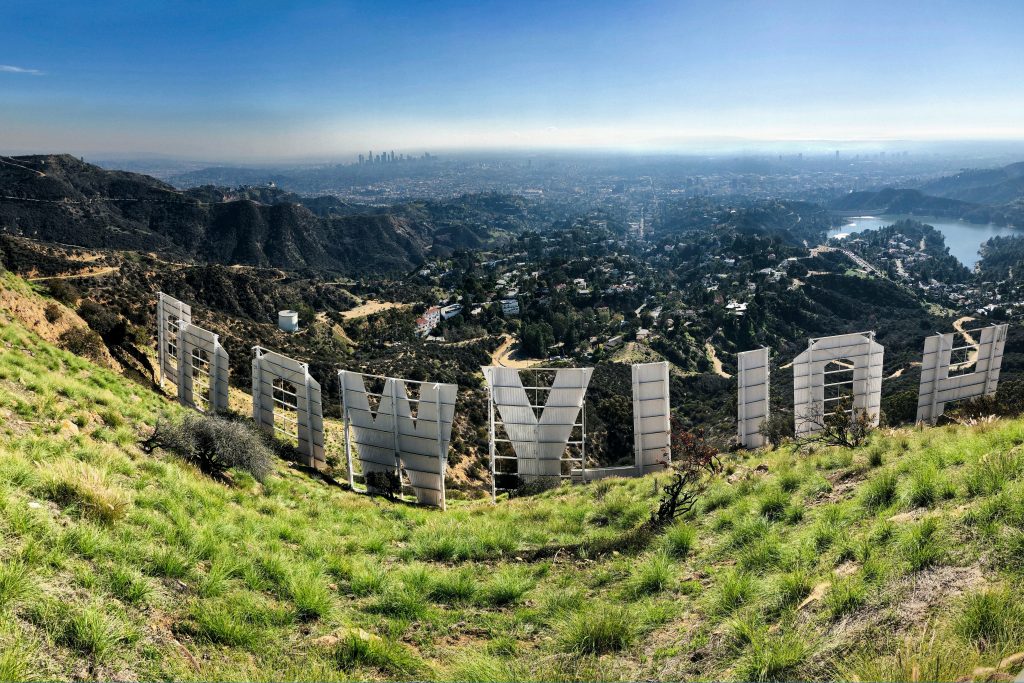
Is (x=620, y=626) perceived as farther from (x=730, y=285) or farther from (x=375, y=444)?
(x=730, y=285)

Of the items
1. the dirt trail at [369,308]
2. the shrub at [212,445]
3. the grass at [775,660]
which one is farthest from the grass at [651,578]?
the dirt trail at [369,308]

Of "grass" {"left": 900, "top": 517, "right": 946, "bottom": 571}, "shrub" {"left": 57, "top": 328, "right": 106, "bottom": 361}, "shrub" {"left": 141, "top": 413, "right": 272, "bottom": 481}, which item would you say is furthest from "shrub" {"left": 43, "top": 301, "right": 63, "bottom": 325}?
"grass" {"left": 900, "top": 517, "right": 946, "bottom": 571}

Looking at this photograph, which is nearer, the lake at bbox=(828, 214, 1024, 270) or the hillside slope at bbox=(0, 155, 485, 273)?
the hillside slope at bbox=(0, 155, 485, 273)

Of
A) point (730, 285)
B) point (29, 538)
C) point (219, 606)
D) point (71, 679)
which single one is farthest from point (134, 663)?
point (730, 285)

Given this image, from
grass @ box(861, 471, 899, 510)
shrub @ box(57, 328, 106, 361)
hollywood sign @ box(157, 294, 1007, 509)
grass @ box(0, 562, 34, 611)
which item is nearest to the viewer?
grass @ box(0, 562, 34, 611)

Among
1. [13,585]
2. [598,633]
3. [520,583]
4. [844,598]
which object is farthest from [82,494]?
[844,598]

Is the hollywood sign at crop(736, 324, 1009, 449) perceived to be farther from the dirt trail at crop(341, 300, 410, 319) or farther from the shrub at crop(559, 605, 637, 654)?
the dirt trail at crop(341, 300, 410, 319)

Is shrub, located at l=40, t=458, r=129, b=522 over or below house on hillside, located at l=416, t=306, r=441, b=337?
over
